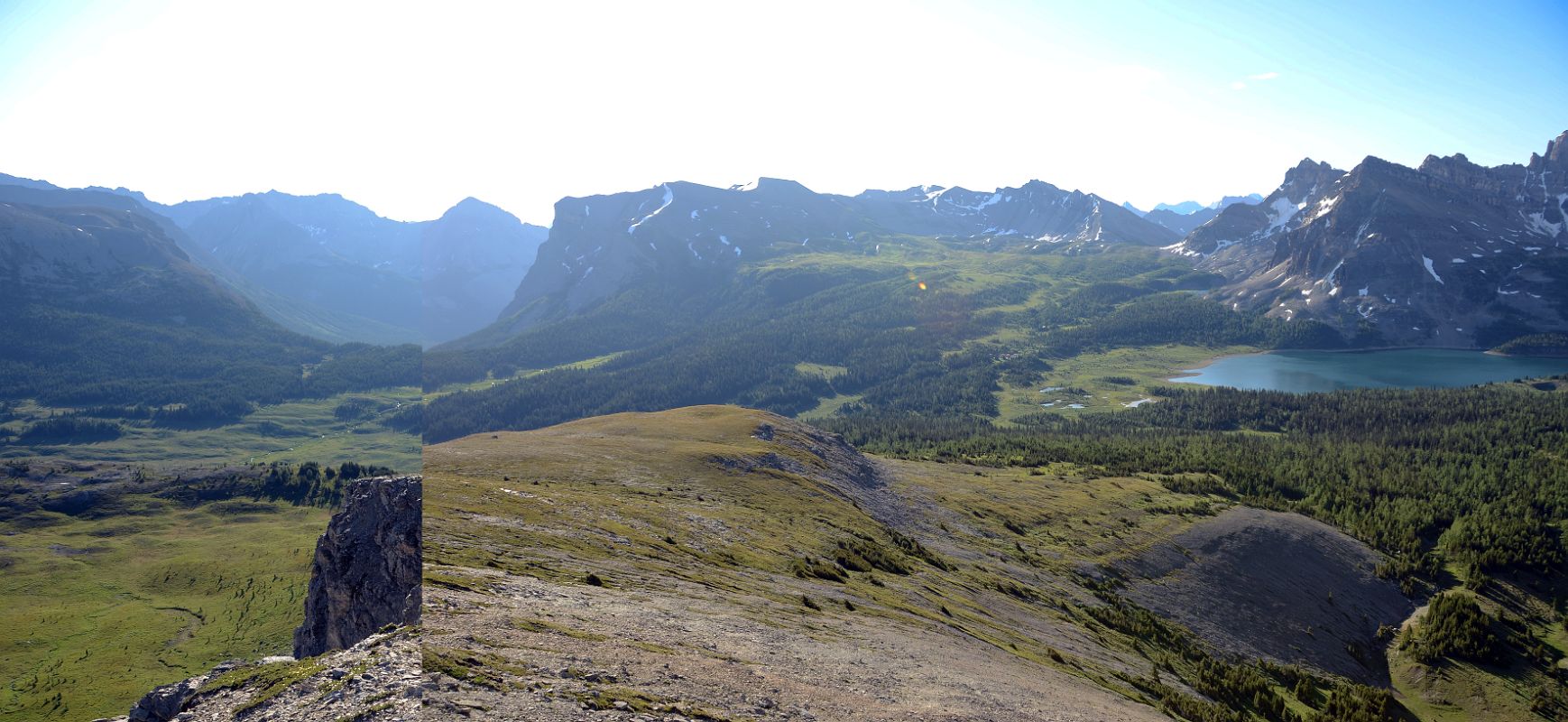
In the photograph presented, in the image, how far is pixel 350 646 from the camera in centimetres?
2322

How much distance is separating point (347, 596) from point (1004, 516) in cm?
7623

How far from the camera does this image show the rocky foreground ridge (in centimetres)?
1299

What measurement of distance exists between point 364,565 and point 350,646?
5.09 m

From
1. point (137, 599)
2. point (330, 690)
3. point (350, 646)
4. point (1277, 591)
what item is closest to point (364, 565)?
point (350, 646)

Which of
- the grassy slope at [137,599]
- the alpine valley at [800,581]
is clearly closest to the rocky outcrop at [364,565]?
the alpine valley at [800,581]

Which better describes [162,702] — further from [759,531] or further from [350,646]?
[759,531]

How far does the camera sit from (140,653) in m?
73.2

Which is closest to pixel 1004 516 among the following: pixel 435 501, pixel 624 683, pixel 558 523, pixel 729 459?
pixel 729 459

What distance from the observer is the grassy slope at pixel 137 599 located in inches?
2566

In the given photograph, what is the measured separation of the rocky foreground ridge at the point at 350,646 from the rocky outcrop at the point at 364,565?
4 cm

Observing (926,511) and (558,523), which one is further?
(926,511)

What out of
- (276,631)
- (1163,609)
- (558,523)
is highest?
(558,523)

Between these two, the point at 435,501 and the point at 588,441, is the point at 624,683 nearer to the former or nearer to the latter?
the point at 435,501

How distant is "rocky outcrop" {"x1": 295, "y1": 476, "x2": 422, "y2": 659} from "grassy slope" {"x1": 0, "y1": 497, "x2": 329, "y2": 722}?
47478mm
